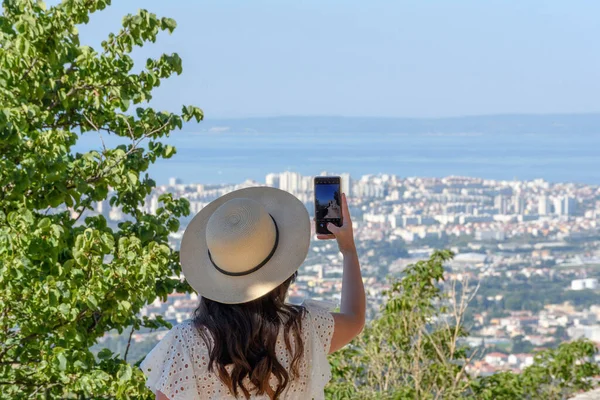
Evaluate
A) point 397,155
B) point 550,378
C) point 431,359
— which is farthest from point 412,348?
point 397,155

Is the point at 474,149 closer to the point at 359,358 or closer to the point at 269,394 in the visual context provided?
the point at 359,358

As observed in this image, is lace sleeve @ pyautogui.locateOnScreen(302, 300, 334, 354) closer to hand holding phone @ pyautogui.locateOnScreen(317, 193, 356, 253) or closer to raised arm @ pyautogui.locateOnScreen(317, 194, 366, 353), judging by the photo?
raised arm @ pyautogui.locateOnScreen(317, 194, 366, 353)

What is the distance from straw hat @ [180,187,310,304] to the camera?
1809 millimetres

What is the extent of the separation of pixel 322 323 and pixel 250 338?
190 millimetres

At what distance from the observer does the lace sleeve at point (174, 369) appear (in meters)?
1.77

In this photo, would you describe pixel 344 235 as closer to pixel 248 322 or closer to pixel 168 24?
pixel 248 322

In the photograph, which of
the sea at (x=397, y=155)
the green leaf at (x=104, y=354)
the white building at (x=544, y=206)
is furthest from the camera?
the white building at (x=544, y=206)

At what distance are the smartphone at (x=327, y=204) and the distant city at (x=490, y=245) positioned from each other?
4.30 metres

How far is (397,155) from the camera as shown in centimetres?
4188

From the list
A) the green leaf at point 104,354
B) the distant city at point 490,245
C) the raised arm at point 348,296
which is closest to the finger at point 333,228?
the raised arm at point 348,296

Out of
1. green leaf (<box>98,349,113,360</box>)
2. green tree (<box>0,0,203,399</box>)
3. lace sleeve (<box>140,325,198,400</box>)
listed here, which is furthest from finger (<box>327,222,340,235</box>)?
green leaf (<box>98,349,113,360</box>)

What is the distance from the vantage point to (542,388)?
20.9ft

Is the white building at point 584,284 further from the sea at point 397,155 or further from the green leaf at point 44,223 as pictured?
the green leaf at point 44,223

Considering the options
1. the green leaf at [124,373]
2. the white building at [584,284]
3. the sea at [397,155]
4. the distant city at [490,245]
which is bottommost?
the white building at [584,284]
